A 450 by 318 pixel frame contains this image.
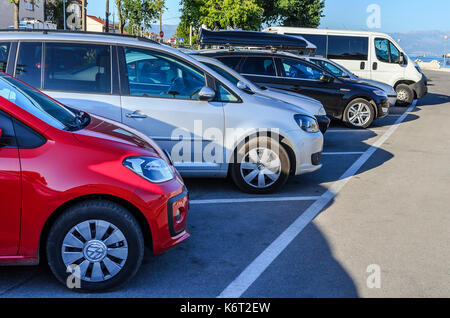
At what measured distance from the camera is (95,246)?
11.3ft

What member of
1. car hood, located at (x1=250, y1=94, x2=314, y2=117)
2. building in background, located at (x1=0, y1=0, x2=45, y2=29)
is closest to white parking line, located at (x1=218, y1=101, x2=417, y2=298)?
car hood, located at (x1=250, y1=94, x2=314, y2=117)

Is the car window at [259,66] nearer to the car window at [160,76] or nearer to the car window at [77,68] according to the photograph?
the car window at [160,76]

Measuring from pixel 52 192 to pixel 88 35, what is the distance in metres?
3.16

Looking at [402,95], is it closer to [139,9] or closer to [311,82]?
[311,82]

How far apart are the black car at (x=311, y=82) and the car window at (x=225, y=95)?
14.5ft

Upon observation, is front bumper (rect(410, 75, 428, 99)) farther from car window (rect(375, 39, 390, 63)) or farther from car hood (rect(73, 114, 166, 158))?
car hood (rect(73, 114, 166, 158))

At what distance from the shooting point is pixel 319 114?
9.16m

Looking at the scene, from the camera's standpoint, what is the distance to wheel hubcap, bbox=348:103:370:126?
12281 millimetres

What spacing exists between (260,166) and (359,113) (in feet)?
22.4

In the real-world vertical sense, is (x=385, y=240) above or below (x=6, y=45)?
below
